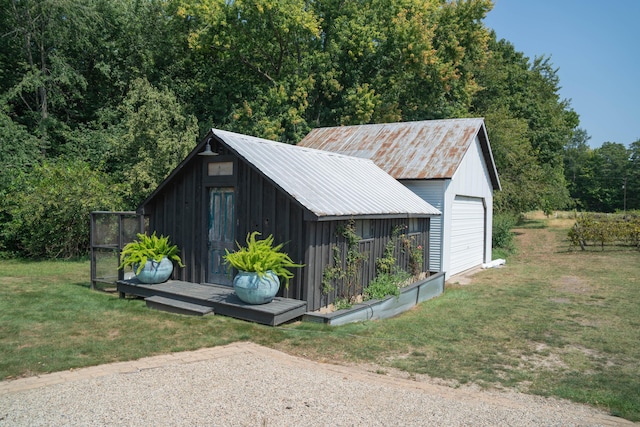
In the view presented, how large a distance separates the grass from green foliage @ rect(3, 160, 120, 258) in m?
4.34

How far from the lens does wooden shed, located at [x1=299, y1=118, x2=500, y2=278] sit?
1478 centimetres

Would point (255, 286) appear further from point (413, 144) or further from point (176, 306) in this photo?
point (413, 144)

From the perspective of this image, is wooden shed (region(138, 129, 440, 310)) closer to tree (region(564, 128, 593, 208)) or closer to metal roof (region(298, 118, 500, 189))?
metal roof (region(298, 118, 500, 189))

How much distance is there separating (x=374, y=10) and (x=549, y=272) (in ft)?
62.6

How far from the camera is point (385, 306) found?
32.8 ft

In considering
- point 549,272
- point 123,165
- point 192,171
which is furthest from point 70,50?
point 549,272

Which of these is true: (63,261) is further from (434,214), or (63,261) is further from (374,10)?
(374,10)

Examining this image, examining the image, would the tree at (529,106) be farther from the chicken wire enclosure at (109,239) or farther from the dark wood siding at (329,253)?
the chicken wire enclosure at (109,239)

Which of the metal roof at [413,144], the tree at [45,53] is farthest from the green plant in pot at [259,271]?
the tree at [45,53]

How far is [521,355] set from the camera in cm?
726

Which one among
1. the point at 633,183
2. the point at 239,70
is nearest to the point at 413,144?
the point at 239,70

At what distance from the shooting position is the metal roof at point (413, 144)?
15266 millimetres

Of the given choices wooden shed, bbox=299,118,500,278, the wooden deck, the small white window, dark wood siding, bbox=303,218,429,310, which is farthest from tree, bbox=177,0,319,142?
the wooden deck

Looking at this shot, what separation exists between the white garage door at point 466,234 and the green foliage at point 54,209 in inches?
481
